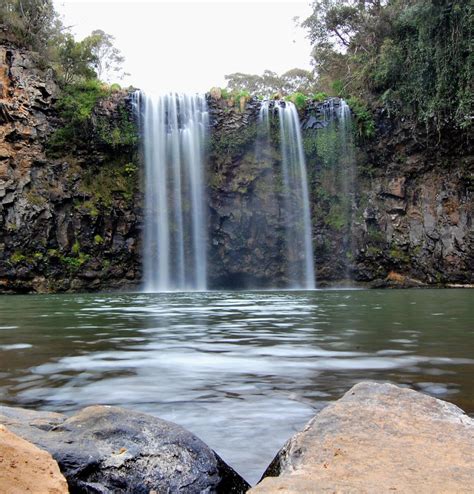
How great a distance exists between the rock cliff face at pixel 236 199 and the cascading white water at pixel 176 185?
0.53 metres

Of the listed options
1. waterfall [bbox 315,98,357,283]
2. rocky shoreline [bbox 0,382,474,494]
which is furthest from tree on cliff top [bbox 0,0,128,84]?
rocky shoreline [bbox 0,382,474,494]

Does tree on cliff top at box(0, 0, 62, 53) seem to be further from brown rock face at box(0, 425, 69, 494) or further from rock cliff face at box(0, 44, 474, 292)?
brown rock face at box(0, 425, 69, 494)

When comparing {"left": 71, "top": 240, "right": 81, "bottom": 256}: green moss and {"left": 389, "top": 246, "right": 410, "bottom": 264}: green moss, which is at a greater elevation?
{"left": 71, "top": 240, "right": 81, "bottom": 256}: green moss

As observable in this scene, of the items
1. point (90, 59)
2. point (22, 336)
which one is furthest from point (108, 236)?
point (22, 336)

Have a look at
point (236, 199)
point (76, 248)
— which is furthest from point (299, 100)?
point (76, 248)

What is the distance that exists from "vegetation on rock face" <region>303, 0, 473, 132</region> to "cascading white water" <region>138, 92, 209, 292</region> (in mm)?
7975

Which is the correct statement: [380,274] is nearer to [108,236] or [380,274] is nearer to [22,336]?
[108,236]

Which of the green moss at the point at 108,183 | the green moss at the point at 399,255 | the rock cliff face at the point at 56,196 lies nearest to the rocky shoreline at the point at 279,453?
the rock cliff face at the point at 56,196

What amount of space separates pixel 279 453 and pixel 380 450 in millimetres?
402

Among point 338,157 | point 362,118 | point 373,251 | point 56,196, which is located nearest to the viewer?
point 56,196

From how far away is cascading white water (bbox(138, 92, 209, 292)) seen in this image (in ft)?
74.8

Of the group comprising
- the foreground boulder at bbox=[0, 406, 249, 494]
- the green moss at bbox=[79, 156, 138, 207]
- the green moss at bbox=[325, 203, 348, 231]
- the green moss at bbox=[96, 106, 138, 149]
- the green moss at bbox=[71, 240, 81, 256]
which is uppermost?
the green moss at bbox=[96, 106, 138, 149]

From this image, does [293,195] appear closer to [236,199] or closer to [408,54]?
[236,199]

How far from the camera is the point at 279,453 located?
201cm
